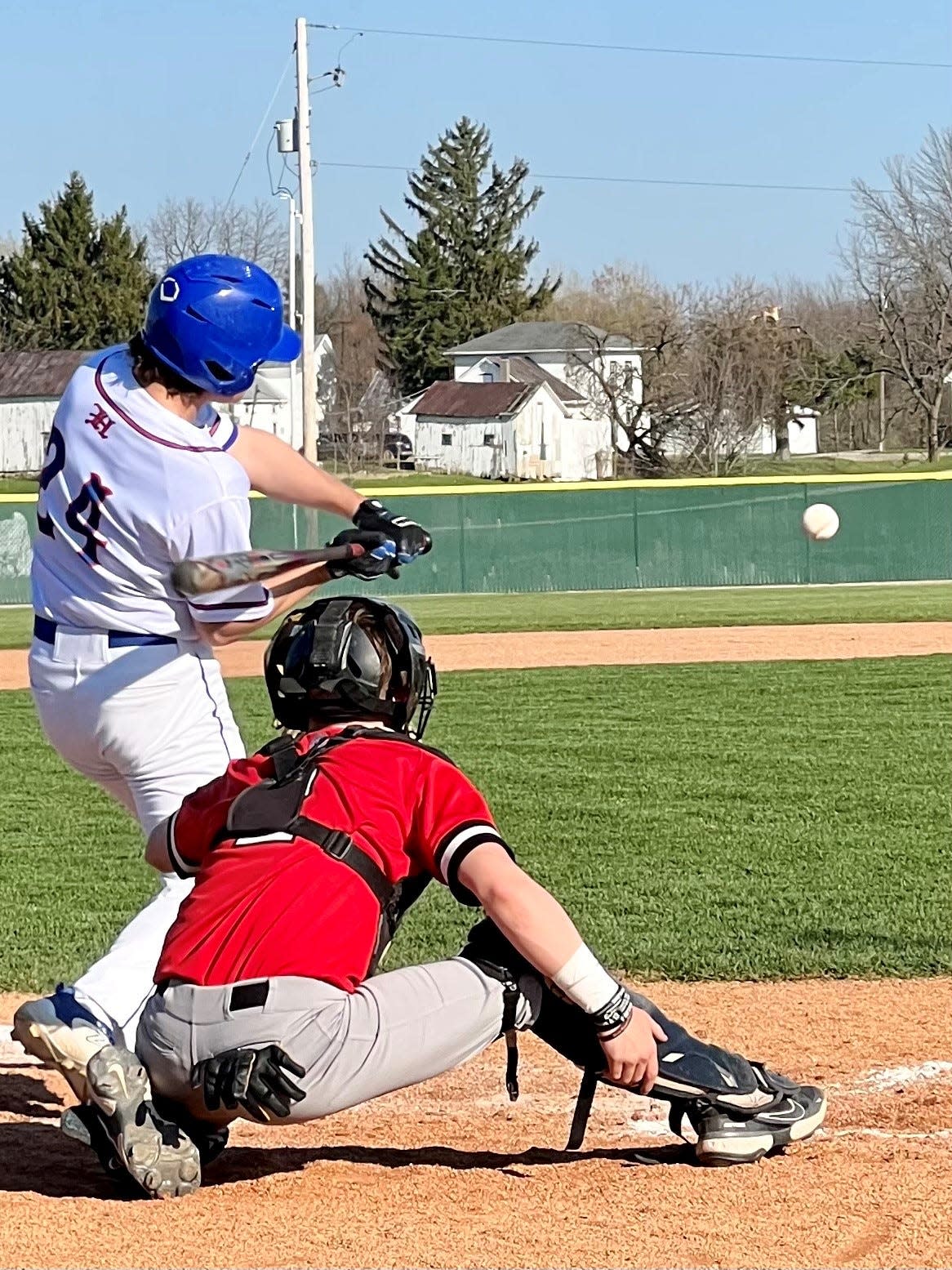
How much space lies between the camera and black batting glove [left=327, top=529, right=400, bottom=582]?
367cm

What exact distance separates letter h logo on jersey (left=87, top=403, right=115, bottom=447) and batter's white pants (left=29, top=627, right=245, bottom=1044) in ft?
1.43

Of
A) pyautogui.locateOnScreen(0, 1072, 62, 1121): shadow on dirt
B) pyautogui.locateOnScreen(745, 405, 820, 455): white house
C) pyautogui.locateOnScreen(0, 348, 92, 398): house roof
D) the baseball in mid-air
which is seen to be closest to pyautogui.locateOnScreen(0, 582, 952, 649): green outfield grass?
the baseball in mid-air

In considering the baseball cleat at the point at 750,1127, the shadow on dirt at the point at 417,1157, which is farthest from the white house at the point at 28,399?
the baseball cleat at the point at 750,1127

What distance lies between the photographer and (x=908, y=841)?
24.8 ft

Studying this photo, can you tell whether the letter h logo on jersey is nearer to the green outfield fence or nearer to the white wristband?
the white wristband

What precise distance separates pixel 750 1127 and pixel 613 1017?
486 millimetres

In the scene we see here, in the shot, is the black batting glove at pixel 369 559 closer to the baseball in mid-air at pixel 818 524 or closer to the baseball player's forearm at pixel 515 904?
the baseball player's forearm at pixel 515 904

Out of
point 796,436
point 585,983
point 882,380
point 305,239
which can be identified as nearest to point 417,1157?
point 585,983

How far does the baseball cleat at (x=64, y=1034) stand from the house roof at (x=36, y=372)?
55.0 metres

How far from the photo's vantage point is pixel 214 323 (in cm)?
367

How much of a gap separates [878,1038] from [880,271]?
2148 inches

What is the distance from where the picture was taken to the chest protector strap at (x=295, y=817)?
3.16m

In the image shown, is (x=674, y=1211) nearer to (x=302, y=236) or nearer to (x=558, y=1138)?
(x=558, y=1138)

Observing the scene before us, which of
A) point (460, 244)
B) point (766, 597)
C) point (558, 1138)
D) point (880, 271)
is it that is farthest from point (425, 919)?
point (460, 244)
